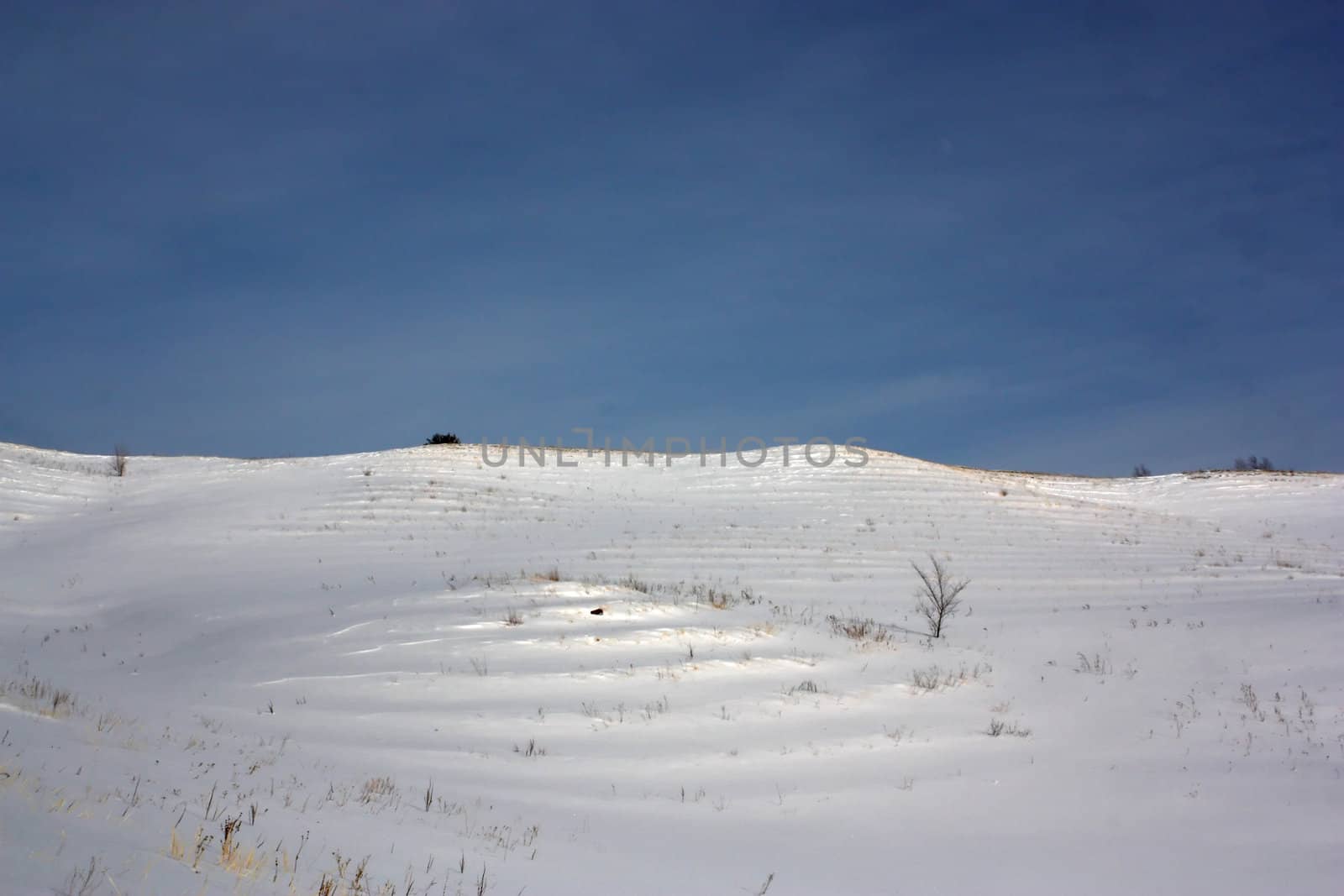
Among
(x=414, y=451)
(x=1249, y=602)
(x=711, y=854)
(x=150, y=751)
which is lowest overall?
(x=711, y=854)

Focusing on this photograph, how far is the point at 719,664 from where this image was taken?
1090 cm

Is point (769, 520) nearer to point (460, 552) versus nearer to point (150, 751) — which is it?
point (460, 552)

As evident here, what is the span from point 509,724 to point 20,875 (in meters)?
6.06

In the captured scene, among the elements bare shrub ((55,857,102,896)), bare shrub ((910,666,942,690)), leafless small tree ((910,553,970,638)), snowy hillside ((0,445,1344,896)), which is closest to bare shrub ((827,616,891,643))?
snowy hillside ((0,445,1344,896))

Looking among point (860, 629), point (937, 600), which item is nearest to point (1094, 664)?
point (937, 600)

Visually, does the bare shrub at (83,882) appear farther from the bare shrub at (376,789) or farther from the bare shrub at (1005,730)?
the bare shrub at (1005,730)

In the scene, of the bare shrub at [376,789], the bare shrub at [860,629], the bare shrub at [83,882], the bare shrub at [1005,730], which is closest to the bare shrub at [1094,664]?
the bare shrub at [860,629]

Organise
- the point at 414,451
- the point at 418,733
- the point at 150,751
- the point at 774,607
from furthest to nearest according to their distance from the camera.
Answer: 1. the point at 414,451
2. the point at 774,607
3. the point at 418,733
4. the point at 150,751

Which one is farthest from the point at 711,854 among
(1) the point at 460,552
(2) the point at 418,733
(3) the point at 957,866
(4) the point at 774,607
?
(1) the point at 460,552

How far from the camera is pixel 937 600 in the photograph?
13.9 metres

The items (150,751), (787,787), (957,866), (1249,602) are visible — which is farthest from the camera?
(1249,602)

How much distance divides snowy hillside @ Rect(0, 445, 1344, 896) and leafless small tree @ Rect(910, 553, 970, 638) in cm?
28

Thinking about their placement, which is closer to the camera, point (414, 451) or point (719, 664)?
point (719, 664)

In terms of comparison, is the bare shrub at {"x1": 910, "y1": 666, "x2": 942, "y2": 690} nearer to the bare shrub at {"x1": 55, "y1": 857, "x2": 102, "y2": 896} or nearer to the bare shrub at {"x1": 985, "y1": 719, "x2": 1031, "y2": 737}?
the bare shrub at {"x1": 985, "y1": 719, "x2": 1031, "y2": 737}
